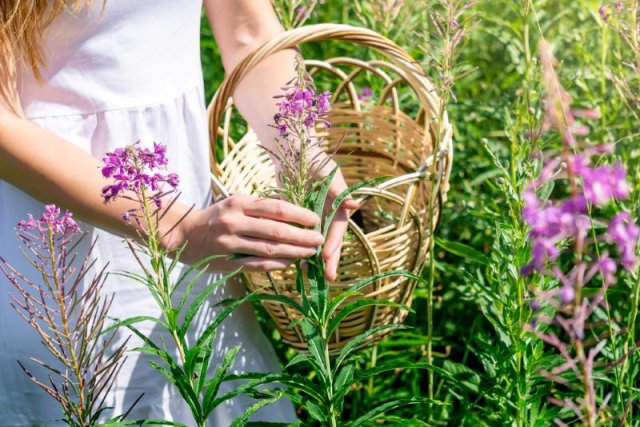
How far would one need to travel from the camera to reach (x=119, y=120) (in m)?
1.64

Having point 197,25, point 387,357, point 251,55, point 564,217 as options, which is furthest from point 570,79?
point 564,217

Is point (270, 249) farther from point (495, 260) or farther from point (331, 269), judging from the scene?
point (495, 260)

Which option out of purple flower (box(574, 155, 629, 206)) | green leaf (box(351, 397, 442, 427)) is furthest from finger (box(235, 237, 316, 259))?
purple flower (box(574, 155, 629, 206))

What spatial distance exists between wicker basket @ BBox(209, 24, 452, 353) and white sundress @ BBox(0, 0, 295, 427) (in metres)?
0.10

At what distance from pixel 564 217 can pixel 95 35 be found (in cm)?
113

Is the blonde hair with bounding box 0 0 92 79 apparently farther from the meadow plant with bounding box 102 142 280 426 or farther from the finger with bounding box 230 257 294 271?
the finger with bounding box 230 257 294 271

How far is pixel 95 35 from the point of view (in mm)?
1581

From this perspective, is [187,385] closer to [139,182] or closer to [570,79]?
[139,182]

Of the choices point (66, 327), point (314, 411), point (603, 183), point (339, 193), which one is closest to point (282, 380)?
→ point (314, 411)

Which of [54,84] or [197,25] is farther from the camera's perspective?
[197,25]

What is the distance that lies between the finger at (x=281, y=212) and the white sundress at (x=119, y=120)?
386mm

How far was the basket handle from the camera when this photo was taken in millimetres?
1714

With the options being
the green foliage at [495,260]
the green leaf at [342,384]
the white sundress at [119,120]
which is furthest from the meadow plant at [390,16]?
the green leaf at [342,384]

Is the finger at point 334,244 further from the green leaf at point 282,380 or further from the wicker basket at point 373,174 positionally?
the green leaf at point 282,380
